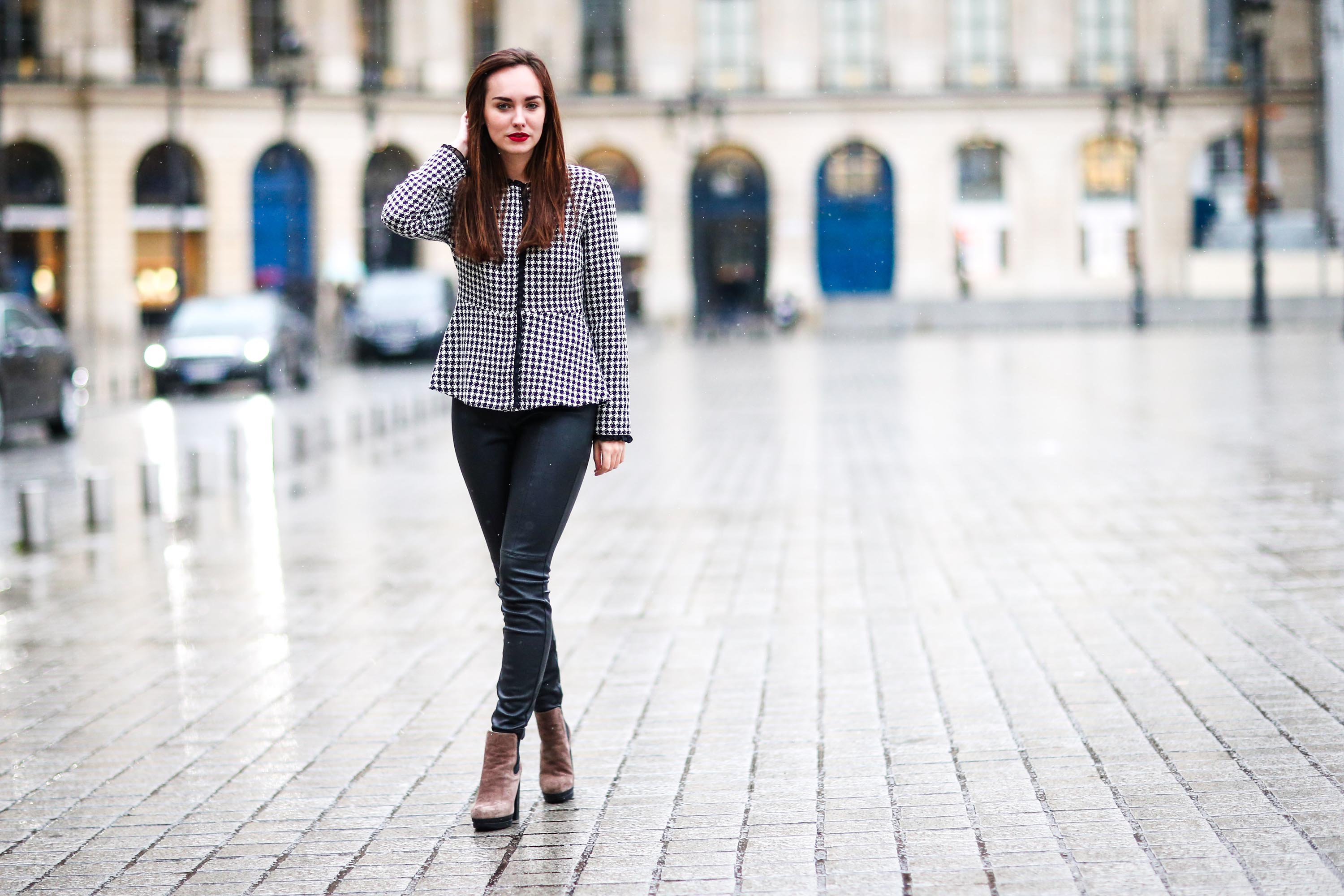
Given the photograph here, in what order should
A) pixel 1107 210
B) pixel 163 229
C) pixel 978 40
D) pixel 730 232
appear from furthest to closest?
1. pixel 730 232
2. pixel 978 40
3. pixel 1107 210
4. pixel 163 229

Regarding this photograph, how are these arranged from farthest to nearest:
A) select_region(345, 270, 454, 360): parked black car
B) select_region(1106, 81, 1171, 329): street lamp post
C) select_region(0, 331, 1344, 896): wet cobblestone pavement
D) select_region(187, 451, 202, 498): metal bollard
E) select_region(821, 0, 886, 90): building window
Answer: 1. select_region(821, 0, 886, 90): building window
2. select_region(1106, 81, 1171, 329): street lamp post
3. select_region(345, 270, 454, 360): parked black car
4. select_region(187, 451, 202, 498): metal bollard
5. select_region(0, 331, 1344, 896): wet cobblestone pavement

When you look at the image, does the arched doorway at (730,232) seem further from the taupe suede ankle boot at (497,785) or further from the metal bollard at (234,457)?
the taupe suede ankle boot at (497,785)

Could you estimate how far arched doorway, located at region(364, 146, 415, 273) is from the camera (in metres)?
52.7

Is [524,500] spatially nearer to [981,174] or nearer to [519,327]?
[519,327]

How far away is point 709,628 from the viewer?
7781 mm

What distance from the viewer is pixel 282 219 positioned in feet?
172

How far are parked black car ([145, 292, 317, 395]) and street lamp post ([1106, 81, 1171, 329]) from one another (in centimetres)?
2097

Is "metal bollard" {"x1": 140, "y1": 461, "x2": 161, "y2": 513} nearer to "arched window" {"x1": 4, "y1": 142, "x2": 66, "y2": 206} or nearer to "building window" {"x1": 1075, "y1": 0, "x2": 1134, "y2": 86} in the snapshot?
"arched window" {"x1": 4, "y1": 142, "x2": 66, "y2": 206}

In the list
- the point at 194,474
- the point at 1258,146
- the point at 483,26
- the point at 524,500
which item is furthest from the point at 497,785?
the point at 483,26

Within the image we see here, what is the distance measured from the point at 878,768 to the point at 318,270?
4867cm

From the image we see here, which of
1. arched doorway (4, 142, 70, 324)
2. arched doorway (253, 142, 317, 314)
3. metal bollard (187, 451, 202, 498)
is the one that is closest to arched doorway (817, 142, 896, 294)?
arched doorway (253, 142, 317, 314)

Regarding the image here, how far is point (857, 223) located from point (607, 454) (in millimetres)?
53216

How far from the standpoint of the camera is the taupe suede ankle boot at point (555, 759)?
5090mm

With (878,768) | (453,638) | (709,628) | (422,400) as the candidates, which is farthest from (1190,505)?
(422,400)
